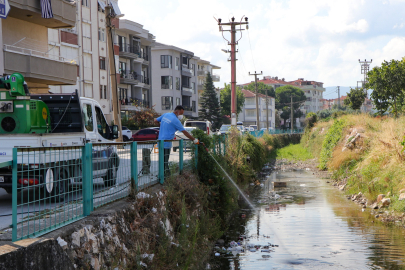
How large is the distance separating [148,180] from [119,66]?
45860 mm

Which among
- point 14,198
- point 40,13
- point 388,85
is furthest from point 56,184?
point 388,85

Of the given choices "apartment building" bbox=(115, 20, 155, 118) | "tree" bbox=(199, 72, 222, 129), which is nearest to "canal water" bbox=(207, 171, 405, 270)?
"apartment building" bbox=(115, 20, 155, 118)

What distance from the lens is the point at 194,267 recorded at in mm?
7078

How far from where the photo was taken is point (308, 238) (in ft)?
33.8

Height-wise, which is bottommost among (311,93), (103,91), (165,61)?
(103,91)

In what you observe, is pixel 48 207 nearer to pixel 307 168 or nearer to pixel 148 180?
pixel 148 180

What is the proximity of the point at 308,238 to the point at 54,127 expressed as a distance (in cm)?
637

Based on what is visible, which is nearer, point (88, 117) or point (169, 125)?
point (169, 125)

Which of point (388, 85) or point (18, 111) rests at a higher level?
point (388, 85)

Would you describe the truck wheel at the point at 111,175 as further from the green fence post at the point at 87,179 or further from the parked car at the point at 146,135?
the parked car at the point at 146,135

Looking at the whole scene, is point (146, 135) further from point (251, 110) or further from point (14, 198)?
point (251, 110)

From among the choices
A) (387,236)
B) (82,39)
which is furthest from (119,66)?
(387,236)

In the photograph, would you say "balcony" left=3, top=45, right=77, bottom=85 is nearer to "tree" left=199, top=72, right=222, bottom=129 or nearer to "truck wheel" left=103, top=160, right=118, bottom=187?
"truck wheel" left=103, top=160, right=118, bottom=187

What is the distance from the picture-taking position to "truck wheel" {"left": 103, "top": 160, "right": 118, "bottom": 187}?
6.51 metres
